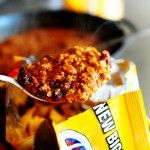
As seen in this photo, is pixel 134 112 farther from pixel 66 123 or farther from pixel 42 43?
pixel 42 43

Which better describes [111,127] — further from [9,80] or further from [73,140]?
[9,80]

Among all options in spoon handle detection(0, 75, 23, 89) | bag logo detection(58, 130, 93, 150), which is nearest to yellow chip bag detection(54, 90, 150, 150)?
bag logo detection(58, 130, 93, 150)

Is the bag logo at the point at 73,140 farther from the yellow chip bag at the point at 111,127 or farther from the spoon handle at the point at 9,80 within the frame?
the spoon handle at the point at 9,80

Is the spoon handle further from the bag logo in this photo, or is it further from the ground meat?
the bag logo

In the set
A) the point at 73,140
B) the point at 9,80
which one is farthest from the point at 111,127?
the point at 9,80

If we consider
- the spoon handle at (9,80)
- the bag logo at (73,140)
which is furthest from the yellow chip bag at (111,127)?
the spoon handle at (9,80)

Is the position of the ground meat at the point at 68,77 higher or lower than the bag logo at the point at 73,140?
higher
